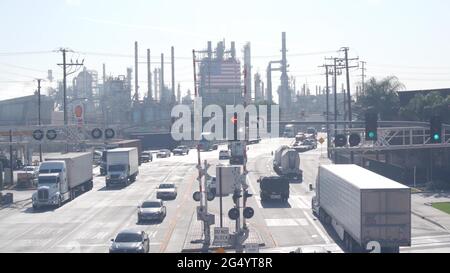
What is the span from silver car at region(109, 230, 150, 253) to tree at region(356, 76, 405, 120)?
64.2 meters

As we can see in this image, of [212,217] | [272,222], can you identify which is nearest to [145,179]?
[272,222]

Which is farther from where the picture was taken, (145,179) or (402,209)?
(145,179)

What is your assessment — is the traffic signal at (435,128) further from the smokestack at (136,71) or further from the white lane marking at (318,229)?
the smokestack at (136,71)

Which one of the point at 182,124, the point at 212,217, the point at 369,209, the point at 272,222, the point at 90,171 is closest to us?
the point at 369,209

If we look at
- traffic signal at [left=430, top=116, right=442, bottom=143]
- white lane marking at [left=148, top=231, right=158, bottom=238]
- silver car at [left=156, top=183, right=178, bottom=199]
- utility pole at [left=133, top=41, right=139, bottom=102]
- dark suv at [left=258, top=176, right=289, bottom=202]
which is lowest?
white lane marking at [left=148, top=231, right=158, bottom=238]

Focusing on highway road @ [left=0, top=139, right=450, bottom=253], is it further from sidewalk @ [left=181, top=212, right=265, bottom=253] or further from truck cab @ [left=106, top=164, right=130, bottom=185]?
truck cab @ [left=106, top=164, right=130, bottom=185]

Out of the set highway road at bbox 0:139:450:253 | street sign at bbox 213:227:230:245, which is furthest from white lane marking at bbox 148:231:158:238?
street sign at bbox 213:227:230:245

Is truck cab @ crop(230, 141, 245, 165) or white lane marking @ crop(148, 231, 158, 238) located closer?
white lane marking @ crop(148, 231, 158, 238)

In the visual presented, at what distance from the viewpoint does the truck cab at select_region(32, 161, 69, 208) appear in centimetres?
4834

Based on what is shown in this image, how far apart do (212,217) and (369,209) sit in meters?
8.94

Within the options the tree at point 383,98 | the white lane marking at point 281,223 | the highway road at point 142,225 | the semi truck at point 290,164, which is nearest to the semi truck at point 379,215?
the highway road at point 142,225
